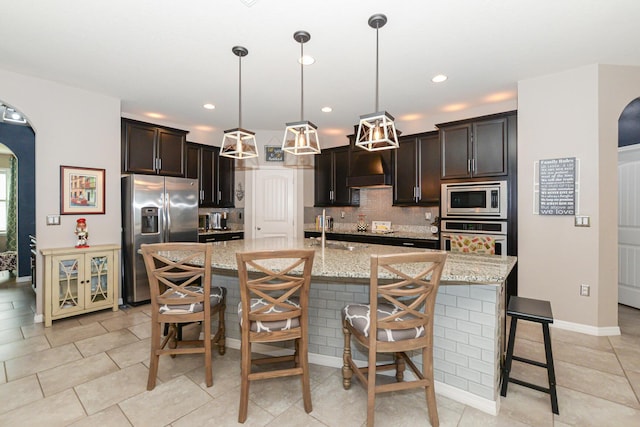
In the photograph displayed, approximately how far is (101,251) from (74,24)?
241 centimetres

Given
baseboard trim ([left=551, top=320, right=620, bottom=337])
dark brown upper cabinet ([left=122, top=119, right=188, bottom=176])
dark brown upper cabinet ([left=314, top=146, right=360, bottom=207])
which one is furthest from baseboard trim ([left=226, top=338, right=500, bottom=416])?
dark brown upper cabinet ([left=314, top=146, right=360, bottom=207])

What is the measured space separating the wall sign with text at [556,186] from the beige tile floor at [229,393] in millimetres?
1287

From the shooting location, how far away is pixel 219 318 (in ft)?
8.16

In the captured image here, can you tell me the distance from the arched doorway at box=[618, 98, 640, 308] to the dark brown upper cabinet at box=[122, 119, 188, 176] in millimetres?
5943

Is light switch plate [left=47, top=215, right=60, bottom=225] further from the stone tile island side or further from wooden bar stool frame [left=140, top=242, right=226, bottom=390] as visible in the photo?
the stone tile island side

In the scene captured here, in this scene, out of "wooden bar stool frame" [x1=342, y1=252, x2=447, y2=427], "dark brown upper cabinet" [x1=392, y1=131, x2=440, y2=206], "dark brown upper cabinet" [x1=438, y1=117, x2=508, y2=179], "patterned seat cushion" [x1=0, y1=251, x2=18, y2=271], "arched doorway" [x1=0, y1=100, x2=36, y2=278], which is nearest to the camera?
"wooden bar stool frame" [x1=342, y1=252, x2=447, y2=427]

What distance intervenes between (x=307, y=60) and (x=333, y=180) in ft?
9.27

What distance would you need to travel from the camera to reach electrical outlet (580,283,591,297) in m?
2.98

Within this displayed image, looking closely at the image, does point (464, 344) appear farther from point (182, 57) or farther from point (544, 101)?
point (182, 57)

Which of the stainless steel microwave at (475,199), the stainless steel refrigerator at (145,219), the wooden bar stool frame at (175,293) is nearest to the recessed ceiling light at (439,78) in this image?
the stainless steel microwave at (475,199)

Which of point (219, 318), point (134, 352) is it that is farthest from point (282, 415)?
point (134, 352)

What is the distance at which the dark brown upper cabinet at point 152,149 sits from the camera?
4117 mm

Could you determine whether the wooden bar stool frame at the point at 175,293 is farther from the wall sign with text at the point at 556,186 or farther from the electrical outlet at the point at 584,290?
the electrical outlet at the point at 584,290

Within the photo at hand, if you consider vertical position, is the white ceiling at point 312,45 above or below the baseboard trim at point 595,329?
above
